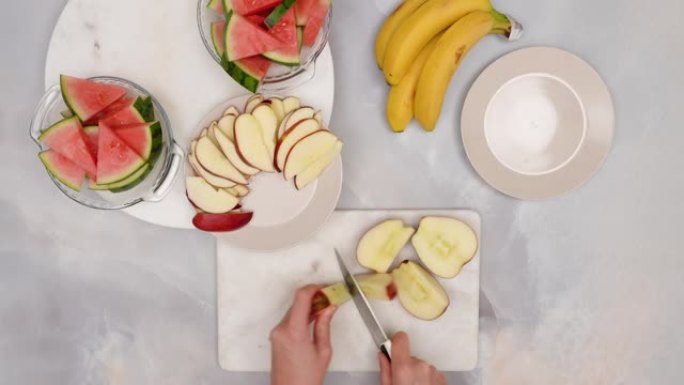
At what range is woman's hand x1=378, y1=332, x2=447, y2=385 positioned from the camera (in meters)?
1.04

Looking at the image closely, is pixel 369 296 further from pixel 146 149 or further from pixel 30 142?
pixel 30 142

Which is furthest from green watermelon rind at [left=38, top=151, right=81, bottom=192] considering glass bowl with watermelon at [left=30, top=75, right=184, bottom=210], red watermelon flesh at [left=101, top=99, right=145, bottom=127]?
red watermelon flesh at [left=101, top=99, right=145, bottom=127]

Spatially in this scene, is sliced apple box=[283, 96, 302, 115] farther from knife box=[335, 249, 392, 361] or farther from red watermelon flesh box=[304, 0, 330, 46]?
knife box=[335, 249, 392, 361]

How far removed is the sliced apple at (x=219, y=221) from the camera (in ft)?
3.27

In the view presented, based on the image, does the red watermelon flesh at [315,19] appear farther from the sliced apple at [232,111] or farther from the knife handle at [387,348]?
the knife handle at [387,348]

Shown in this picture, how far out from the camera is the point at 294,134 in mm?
963

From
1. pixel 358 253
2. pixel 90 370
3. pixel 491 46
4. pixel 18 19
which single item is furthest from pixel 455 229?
pixel 18 19

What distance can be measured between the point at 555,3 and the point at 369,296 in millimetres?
577

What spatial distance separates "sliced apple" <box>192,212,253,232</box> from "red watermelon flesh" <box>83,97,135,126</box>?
7.8 inches

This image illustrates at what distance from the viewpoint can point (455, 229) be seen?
1.06 meters

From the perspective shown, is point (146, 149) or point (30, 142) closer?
point (146, 149)

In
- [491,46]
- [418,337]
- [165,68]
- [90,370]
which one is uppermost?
[491,46]

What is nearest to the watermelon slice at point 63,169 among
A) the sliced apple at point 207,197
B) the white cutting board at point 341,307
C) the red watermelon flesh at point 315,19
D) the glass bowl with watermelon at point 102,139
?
the glass bowl with watermelon at point 102,139

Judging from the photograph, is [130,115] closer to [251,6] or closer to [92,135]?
[92,135]
